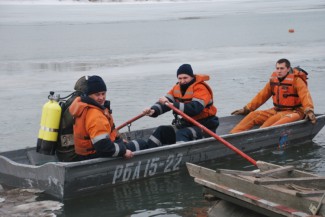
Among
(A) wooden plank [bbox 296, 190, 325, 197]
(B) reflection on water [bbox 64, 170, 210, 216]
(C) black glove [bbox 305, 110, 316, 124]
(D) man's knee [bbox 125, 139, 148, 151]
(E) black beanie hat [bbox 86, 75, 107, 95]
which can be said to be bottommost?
(B) reflection on water [bbox 64, 170, 210, 216]

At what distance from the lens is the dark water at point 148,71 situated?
7.80 m

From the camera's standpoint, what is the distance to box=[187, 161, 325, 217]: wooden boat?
560cm

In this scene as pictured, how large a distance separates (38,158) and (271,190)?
381 centimetres

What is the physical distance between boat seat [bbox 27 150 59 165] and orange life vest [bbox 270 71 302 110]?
3718mm

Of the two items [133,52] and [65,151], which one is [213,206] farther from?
[133,52]

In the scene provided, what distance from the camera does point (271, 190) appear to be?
5.82 metres

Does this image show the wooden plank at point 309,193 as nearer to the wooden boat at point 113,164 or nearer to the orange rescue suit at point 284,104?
the wooden boat at point 113,164

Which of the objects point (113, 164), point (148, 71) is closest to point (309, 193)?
point (113, 164)

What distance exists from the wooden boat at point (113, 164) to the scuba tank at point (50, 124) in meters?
0.25

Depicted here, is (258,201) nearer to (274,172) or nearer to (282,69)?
(274,172)

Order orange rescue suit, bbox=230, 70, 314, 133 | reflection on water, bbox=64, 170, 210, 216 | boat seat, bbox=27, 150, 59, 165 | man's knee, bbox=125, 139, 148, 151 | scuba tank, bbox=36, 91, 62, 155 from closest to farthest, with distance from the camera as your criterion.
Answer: reflection on water, bbox=64, 170, 210, 216
scuba tank, bbox=36, 91, 62, 155
man's knee, bbox=125, 139, 148, 151
boat seat, bbox=27, 150, 59, 165
orange rescue suit, bbox=230, 70, 314, 133

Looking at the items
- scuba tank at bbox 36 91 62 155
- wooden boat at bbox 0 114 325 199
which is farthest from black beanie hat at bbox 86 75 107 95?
wooden boat at bbox 0 114 325 199

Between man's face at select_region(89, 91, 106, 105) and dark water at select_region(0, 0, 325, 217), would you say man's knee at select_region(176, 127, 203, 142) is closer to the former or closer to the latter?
dark water at select_region(0, 0, 325, 217)

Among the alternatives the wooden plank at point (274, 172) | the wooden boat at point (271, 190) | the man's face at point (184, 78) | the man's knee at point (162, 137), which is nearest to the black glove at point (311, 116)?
the man's face at point (184, 78)
